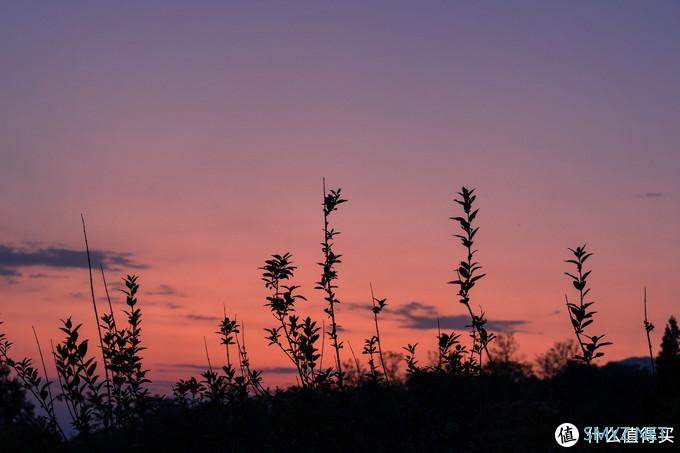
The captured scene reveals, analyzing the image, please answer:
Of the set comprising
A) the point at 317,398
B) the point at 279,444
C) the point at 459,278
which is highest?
the point at 459,278

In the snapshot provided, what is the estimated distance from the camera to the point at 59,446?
10609mm

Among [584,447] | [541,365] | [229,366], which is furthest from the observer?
[541,365]

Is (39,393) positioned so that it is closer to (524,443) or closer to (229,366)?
(229,366)

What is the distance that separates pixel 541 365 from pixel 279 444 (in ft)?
245

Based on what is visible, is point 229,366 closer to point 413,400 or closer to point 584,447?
point 413,400

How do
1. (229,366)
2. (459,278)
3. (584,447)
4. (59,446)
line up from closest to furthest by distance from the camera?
(459,278)
(584,447)
(59,446)
(229,366)

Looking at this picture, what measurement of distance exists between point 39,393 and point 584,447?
8191mm

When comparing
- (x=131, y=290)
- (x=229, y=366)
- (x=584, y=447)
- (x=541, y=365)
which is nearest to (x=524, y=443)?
(x=584, y=447)

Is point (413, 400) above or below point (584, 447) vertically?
above

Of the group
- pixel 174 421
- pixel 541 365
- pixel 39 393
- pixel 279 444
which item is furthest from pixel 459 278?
pixel 541 365

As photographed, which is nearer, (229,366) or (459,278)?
(459,278)

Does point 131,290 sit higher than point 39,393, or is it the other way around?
point 131,290

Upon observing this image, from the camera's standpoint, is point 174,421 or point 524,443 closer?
point 524,443

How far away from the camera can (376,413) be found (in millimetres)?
9453
